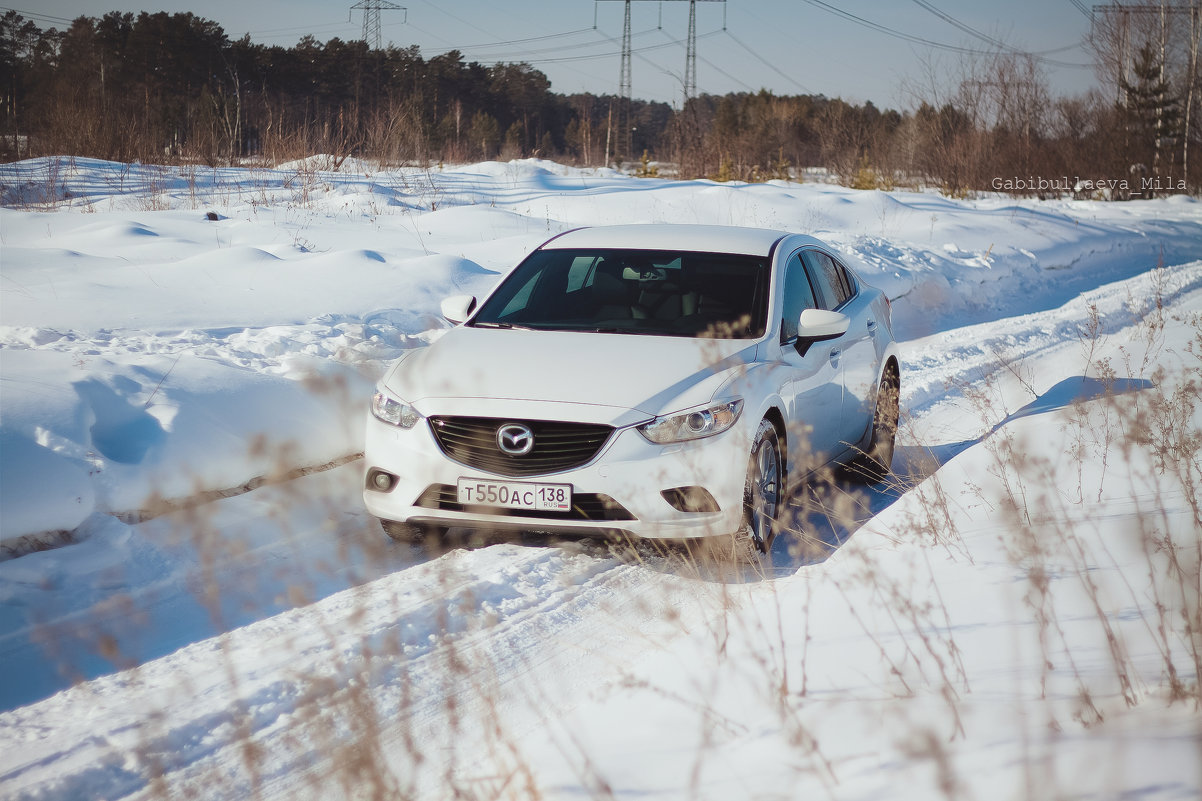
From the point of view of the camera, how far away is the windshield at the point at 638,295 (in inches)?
199

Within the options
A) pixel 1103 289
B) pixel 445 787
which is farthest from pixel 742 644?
pixel 1103 289

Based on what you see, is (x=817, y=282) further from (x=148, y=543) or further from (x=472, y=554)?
(x=148, y=543)

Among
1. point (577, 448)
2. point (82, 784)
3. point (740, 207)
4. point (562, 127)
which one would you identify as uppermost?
point (562, 127)

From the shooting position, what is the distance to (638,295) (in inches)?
208

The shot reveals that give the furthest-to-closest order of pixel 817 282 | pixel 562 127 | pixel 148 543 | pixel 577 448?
pixel 562 127, pixel 817 282, pixel 148 543, pixel 577 448

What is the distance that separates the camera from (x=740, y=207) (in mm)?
18250

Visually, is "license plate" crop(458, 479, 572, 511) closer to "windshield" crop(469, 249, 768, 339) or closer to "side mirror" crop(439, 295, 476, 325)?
"windshield" crop(469, 249, 768, 339)

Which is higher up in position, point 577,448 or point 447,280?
point 447,280

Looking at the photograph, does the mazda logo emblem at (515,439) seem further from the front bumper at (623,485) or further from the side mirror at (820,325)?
the side mirror at (820,325)

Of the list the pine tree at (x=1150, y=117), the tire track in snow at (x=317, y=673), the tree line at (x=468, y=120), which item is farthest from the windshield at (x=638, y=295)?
the pine tree at (x=1150, y=117)

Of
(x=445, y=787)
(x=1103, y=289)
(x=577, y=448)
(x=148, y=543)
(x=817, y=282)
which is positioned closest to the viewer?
(x=445, y=787)

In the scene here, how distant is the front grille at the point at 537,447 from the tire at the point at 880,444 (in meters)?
2.41

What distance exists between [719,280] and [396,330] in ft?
12.0

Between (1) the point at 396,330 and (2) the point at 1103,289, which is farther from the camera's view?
(2) the point at 1103,289
